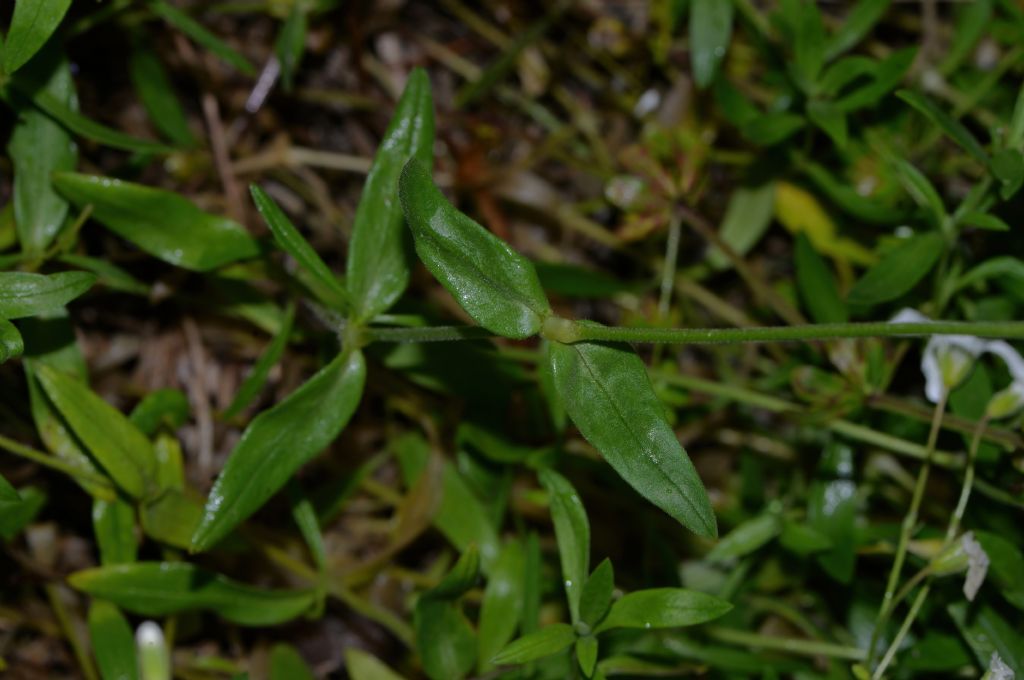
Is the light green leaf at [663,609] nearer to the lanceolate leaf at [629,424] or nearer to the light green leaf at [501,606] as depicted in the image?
the lanceolate leaf at [629,424]

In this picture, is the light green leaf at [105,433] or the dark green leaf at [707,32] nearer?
the light green leaf at [105,433]

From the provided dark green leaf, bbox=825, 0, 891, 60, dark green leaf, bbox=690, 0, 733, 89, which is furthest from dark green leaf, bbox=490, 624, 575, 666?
dark green leaf, bbox=825, 0, 891, 60

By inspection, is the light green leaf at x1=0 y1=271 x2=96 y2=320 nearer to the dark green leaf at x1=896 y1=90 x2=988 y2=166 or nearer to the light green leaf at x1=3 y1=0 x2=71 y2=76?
the light green leaf at x1=3 y1=0 x2=71 y2=76

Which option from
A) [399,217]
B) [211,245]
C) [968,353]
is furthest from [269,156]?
[968,353]

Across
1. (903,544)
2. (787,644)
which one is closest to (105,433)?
(787,644)

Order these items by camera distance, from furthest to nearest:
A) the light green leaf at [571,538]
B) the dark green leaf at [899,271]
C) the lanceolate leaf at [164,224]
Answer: the dark green leaf at [899,271] → the lanceolate leaf at [164,224] → the light green leaf at [571,538]

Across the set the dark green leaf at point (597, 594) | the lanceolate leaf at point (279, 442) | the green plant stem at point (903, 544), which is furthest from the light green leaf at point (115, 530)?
the green plant stem at point (903, 544)

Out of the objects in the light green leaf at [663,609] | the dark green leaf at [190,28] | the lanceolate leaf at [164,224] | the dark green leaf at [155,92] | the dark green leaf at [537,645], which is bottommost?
the dark green leaf at [537,645]

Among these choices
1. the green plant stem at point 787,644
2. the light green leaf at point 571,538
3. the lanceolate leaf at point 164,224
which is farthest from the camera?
the green plant stem at point 787,644
